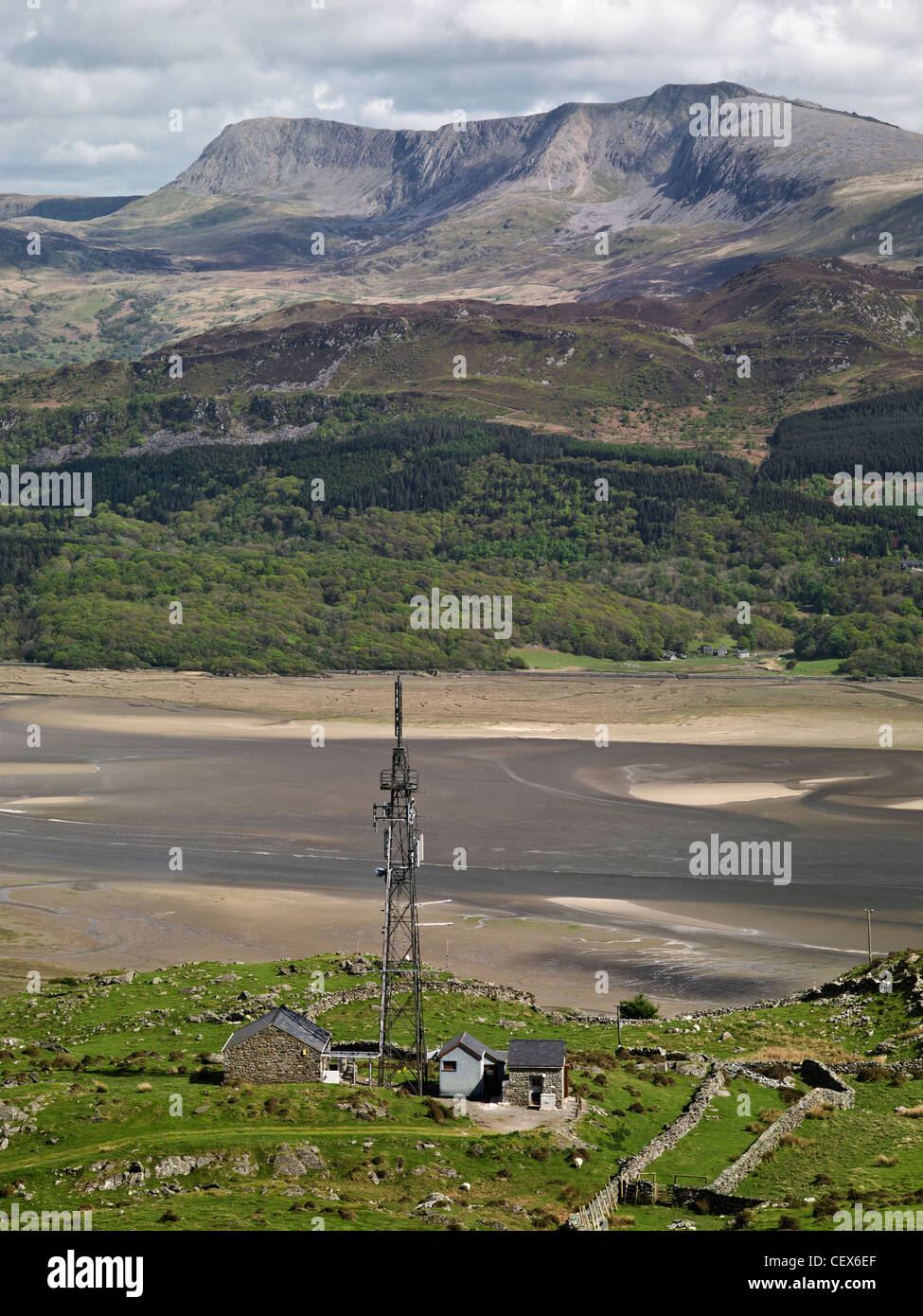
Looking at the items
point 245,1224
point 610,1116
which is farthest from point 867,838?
point 245,1224

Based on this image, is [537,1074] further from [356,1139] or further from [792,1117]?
[792,1117]

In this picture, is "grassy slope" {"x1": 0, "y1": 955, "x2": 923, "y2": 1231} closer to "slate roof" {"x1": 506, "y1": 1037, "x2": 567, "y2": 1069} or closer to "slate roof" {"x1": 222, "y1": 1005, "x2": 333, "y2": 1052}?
"slate roof" {"x1": 222, "y1": 1005, "x2": 333, "y2": 1052}

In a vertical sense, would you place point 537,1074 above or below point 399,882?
below

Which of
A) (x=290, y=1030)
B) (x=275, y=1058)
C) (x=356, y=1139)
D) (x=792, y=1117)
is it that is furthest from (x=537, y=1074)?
(x=275, y=1058)

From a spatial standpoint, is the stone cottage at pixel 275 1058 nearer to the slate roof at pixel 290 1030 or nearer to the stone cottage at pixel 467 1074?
the slate roof at pixel 290 1030
